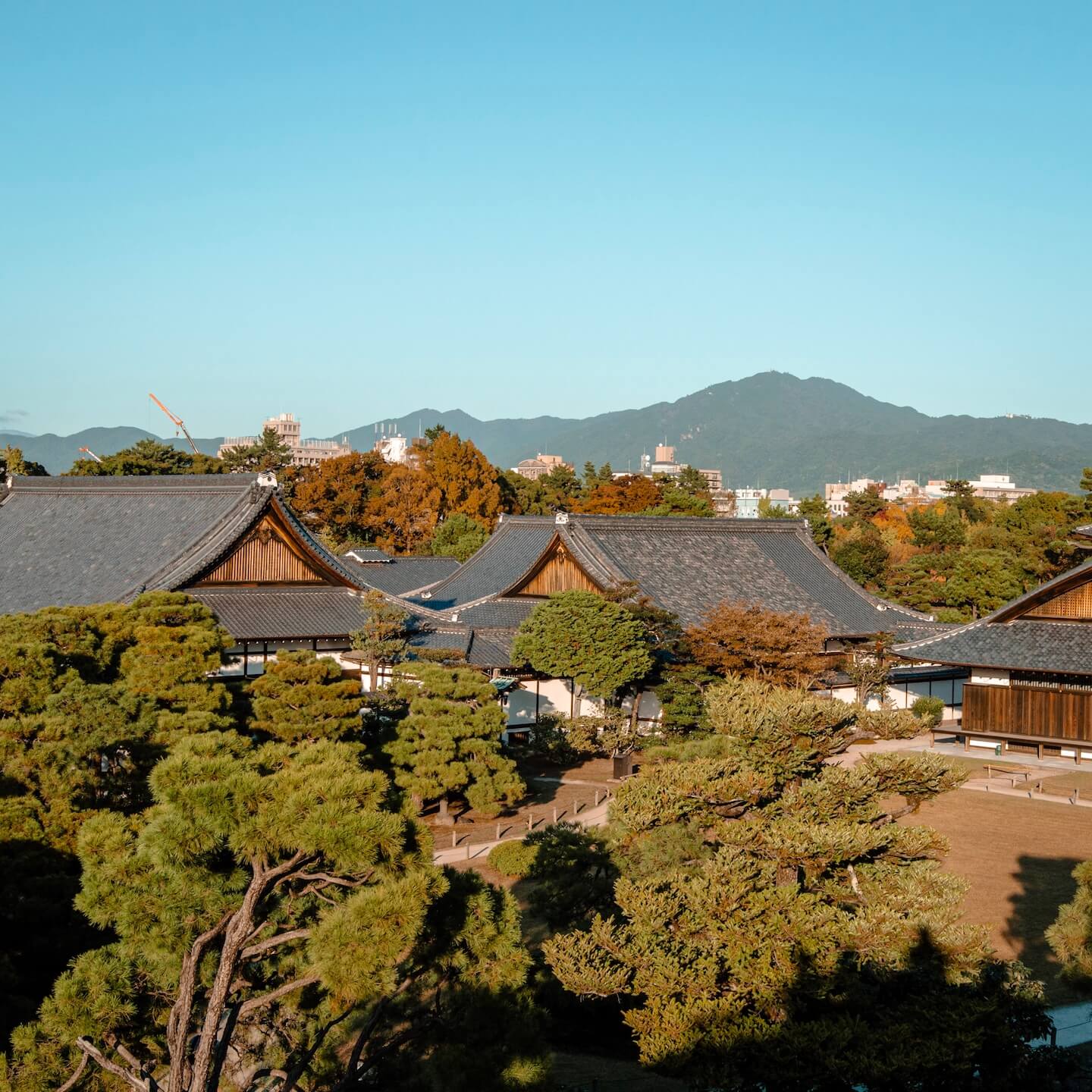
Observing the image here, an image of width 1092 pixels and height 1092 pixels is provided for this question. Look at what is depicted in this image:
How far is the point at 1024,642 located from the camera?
26.9 m

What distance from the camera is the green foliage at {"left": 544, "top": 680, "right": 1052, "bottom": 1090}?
8.16 m

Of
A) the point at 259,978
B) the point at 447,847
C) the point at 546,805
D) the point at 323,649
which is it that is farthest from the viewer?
the point at 323,649

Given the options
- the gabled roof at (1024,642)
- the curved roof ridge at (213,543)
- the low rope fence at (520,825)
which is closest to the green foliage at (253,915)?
the low rope fence at (520,825)

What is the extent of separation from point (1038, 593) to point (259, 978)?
22380 millimetres

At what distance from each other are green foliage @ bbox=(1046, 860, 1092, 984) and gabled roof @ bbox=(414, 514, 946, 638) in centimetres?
1895

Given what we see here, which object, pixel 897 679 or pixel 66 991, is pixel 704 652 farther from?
pixel 66 991

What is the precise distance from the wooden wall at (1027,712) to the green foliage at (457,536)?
28.0 m

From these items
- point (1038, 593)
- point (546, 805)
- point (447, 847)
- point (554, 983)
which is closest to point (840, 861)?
point (554, 983)

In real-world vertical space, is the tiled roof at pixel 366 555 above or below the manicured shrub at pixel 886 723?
above

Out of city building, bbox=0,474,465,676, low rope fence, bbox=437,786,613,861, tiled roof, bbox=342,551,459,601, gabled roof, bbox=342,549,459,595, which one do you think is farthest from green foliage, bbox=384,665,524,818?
gabled roof, bbox=342,549,459,595

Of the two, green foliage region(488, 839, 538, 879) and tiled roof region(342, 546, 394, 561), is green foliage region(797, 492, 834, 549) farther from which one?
green foliage region(488, 839, 538, 879)

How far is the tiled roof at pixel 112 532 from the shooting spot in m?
24.7

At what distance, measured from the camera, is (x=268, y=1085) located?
34.2 feet

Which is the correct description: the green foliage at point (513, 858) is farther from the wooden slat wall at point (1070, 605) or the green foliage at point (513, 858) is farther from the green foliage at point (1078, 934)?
the wooden slat wall at point (1070, 605)
